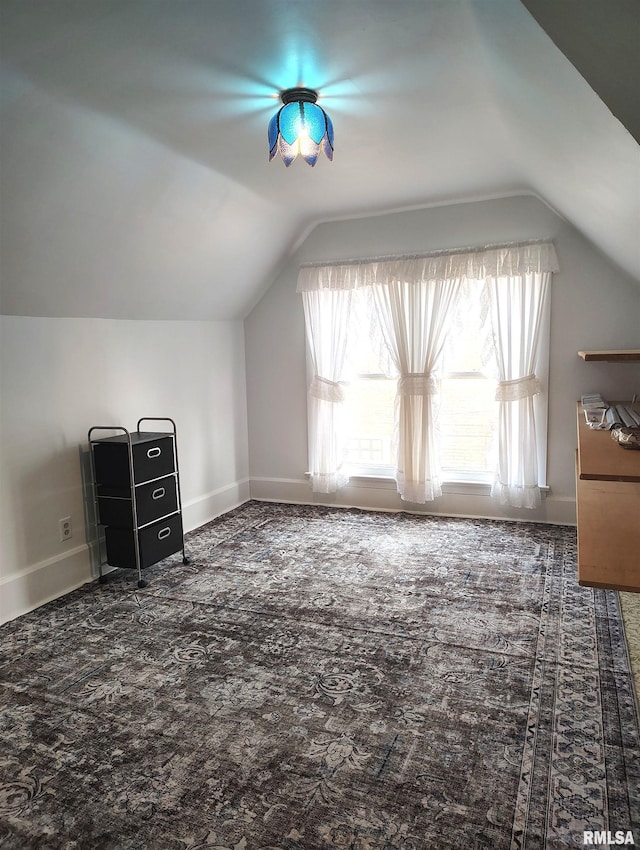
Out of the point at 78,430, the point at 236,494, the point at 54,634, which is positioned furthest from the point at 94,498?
the point at 236,494

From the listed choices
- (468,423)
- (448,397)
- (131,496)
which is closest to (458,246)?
(448,397)

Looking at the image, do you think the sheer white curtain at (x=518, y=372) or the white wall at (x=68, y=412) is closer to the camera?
the white wall at (x=68, y=412)

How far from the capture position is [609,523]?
2.20 metres

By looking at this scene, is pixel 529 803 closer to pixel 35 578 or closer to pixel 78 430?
pixel 35 578

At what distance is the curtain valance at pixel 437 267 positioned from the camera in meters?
4.32

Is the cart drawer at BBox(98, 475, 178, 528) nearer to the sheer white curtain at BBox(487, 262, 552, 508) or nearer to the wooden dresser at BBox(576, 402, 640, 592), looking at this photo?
the wooden dresser at BBox(576, 402, 640, 592)

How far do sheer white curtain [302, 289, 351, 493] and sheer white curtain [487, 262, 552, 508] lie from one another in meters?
1.27

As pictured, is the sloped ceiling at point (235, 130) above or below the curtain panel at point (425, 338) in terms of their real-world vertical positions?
above

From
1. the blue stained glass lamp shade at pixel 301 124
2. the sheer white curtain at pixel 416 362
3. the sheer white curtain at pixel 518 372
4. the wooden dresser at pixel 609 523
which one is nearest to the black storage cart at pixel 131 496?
the blue stained glass lamp shade at pixel 301 124

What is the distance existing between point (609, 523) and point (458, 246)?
2.95 metres

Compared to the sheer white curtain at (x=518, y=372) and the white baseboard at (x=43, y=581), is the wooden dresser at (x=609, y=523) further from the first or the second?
the white baseboard at (x=43, y=581)

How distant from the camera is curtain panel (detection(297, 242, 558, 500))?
4.39 meters

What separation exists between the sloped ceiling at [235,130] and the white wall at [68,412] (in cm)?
18

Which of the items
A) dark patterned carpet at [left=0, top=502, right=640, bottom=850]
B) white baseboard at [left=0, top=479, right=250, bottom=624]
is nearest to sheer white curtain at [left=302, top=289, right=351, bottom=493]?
dark patterned carpet at [left=0, top=502, right=640, bottom=850]
